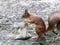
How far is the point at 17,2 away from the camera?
13.3 ft

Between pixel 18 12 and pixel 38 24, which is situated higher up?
pixel 38 24

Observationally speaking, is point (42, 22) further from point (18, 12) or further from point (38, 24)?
point (18, 12)

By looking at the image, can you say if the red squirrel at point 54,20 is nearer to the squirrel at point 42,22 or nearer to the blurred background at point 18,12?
the squirrel at point 42,22

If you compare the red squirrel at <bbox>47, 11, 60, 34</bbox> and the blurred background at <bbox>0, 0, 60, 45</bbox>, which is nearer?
the red squirrel at <bbox>47, 11, 60, 34</bbox>

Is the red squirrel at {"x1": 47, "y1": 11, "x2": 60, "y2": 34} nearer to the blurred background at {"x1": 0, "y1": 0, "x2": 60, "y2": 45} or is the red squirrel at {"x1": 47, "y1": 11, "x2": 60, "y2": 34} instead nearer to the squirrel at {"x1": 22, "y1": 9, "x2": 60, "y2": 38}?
the squirrel at {"x1": 22, "y1": 9, "x2": 60, "y2": 38}

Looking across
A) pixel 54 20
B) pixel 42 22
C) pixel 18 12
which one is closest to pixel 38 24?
pixel 42 22

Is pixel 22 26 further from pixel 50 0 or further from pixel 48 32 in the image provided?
pixel 50 0

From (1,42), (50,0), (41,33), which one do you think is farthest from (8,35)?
(50,0)

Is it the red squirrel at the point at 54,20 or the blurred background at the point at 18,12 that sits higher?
the red squirrel at the point at 54,20

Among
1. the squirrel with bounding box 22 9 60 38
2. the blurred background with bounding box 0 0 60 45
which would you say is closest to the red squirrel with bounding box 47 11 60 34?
the squirrel with bounding box 22 9 60 38

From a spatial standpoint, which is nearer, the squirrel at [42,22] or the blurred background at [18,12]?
the squirrel at [42,22]

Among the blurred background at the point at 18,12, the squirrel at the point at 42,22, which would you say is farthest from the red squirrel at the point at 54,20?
the blurred background at the point at 18,12

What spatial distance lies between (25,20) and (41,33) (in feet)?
0.70

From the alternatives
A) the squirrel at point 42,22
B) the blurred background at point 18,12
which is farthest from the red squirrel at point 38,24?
the blurred background at point 18,12
